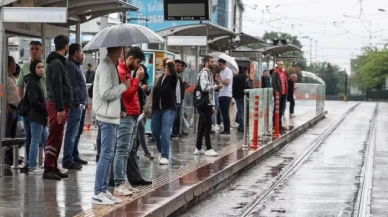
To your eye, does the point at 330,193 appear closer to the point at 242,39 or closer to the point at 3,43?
the point at 3,43

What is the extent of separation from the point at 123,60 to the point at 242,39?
17329 mm

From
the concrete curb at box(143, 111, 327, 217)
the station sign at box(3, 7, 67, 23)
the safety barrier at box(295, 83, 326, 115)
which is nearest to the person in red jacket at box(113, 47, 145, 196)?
the concrete curb at box(143, 111, 327, 217)

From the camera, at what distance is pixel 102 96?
10.3 metres

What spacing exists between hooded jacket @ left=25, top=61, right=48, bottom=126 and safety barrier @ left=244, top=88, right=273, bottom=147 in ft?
23.9

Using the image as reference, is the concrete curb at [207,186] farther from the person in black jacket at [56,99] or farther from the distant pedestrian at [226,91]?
the person in black jacket at [56,99]

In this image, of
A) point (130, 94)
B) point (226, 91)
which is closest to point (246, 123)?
point (226, 91)

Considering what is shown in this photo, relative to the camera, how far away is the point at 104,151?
34.1 feet

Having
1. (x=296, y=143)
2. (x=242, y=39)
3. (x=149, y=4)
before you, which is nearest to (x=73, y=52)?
(x=296, y=143)

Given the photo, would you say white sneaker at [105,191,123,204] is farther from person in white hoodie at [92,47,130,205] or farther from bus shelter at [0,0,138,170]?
bus shelter at [0,0,138,170]

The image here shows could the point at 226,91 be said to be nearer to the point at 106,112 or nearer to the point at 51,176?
the point at 51,176

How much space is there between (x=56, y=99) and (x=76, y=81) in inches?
56.0

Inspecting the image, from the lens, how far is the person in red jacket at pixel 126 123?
11234 millimetres

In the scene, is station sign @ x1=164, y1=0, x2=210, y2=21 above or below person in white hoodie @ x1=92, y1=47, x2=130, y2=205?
above

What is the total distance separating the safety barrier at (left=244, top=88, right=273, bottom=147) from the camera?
1973 centimetres
